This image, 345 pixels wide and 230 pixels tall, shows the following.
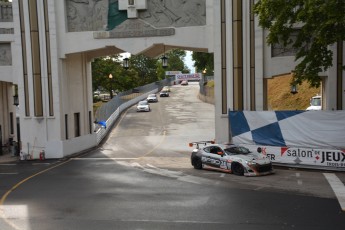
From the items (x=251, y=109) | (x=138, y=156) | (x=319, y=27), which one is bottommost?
(x=138, y=156)

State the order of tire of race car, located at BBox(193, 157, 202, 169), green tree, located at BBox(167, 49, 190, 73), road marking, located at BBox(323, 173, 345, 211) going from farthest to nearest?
green tree, located at BBox(167, 49, 190, 73) → tire of race car, located at BBox(193, 157, 202, 169) → road marking, located at BBox(323, 173, 345, 211)

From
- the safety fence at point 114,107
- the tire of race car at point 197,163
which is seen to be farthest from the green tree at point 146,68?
the tire of race car at point 197,163

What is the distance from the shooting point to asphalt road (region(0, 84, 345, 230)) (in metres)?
12.3

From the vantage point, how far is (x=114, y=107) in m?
51.6

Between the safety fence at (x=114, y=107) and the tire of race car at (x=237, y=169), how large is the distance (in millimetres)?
17244

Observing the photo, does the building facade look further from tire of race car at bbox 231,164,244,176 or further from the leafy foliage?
the leafy foliage

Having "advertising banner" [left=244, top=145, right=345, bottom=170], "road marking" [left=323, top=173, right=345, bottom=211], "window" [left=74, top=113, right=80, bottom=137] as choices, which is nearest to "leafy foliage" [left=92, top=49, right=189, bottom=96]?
"window" [left=74, top=113, right=80, bottom=137]

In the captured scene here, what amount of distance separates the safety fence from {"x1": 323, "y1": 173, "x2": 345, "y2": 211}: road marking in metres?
20.5

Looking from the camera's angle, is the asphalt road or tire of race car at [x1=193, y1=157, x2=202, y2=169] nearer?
the asphalt road

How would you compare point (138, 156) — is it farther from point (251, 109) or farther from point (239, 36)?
point (239, 36)

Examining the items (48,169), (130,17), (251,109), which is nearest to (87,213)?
(48,169)

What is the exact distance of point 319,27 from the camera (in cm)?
1814

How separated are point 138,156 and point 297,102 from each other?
2503 cm

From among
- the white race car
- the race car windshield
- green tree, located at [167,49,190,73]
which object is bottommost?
the white race car
